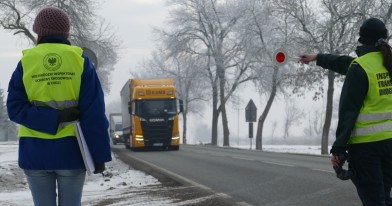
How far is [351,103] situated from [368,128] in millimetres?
217

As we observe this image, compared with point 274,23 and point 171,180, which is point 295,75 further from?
point 171,180

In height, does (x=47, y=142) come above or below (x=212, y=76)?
below

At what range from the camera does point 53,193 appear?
12.6 feet

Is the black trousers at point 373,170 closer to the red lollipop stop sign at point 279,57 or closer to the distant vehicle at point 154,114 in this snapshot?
the red lollipop stop sign at point 279,57

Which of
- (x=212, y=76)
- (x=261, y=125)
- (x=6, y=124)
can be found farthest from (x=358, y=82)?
(x=6, y=124)

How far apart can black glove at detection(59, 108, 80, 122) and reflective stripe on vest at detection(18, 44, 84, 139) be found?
37mm

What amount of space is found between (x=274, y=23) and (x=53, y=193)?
34.0 meters

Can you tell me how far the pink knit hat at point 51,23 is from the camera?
3.92 metres

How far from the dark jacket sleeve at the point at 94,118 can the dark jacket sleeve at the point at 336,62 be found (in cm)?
213

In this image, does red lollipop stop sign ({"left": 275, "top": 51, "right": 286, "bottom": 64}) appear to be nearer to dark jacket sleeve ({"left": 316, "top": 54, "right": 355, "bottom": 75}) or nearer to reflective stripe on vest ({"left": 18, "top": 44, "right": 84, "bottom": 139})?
dark jacket sleeve ({"left": 316, "top": 54, "right": 355, "bottom": 75})

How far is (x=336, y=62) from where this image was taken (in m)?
5.05

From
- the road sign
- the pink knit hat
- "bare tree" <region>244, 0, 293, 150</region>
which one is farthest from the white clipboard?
the road sign

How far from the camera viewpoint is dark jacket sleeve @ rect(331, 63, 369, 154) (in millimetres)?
4410

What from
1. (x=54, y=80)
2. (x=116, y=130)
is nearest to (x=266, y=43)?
(x=116, y=130)
